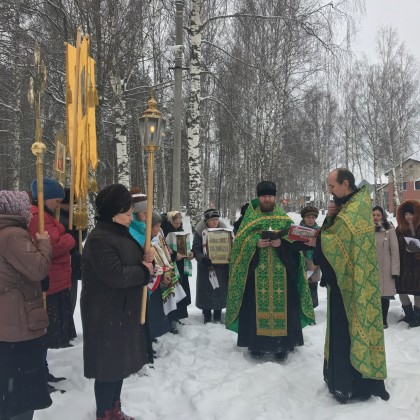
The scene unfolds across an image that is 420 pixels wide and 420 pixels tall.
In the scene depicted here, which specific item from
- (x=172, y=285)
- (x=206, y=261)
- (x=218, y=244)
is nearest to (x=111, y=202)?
(x=172, y=285)

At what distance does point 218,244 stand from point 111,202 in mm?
2869

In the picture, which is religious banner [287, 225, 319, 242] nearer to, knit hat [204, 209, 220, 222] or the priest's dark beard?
the priest's dark beard

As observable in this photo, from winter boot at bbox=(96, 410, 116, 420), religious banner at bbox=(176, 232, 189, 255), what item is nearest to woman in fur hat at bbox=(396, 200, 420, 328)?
religious banner at bbox=(176, 232, 189, 255)

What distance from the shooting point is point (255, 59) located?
50.9ft

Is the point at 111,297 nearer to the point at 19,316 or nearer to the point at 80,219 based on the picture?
the point at 19,316

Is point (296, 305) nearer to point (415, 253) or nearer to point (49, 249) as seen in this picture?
point (415, 253)

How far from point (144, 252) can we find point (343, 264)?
169cm

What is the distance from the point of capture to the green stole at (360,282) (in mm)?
3516

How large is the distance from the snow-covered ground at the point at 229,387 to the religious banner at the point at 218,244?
1092 mm

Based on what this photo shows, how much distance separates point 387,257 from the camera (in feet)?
19.2

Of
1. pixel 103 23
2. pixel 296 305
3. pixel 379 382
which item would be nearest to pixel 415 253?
pixel 296 305

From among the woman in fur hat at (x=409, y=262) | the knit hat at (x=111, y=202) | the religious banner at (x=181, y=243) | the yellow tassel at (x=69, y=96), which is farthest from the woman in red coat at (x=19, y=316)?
the woman in fur hat at (x=409, y=262)

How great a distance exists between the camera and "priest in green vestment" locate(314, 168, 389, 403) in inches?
139

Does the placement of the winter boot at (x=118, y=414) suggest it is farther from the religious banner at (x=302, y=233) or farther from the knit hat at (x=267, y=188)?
the knit hat at (x=267, y=188)
